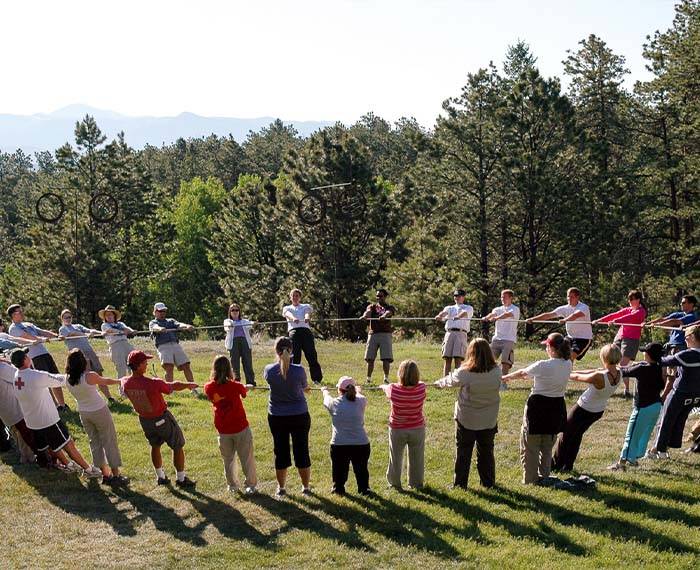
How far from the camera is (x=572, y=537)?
26.8ft

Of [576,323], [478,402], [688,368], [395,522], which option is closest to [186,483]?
[395,522]

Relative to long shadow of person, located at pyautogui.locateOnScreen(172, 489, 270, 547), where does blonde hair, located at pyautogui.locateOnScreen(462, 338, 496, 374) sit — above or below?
above

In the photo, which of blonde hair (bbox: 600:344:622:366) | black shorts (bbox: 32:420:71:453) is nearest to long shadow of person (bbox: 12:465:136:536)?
black shorts (bbox: 32:420:71:453)

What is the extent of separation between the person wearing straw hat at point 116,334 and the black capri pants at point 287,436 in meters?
5.78

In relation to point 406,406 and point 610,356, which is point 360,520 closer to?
point 406,406

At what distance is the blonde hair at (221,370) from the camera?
9594 millimetres

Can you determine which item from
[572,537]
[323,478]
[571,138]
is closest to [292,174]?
[571,138]

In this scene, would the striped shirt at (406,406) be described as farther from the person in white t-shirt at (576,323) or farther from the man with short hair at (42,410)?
the person in white t-shirt at (576,323)

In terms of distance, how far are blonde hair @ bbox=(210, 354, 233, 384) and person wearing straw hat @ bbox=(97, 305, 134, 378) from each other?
5327mm

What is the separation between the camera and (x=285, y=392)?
31.6 feet

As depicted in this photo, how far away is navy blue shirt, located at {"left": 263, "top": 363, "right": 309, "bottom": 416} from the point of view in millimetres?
9625

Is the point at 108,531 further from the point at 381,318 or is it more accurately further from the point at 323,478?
the point at 381,318

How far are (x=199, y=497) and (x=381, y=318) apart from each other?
682cm

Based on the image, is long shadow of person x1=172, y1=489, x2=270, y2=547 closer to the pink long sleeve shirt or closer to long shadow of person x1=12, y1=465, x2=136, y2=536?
long shadow of person x1=12, y1=465, x2=136, y2=536
